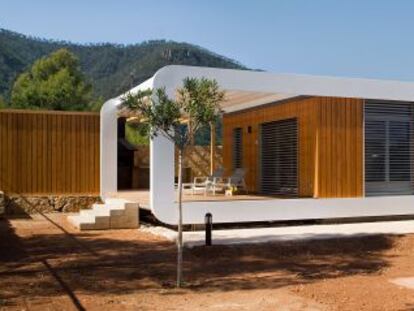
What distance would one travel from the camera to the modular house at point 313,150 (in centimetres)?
1316

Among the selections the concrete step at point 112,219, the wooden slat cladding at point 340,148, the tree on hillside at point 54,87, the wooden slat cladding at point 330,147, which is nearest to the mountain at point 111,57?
the tree on hillside at point 54,87

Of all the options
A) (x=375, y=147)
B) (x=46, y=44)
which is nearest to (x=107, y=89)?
(x=46, y=44)

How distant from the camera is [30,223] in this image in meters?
15.2

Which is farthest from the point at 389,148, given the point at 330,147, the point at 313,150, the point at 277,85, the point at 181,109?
the point at 181,109

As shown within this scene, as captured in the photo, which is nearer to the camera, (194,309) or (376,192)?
(194,309)

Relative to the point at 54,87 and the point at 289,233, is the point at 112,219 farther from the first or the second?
the point at 54,87

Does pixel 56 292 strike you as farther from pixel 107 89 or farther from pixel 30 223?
pixel 107 89

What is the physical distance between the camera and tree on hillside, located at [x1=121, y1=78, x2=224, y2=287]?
7922 millimetres

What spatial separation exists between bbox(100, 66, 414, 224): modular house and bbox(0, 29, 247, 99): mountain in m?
36.3

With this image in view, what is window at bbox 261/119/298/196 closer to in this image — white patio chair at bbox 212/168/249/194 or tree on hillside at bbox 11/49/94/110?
white patio chair at bbox 212/168/249/194

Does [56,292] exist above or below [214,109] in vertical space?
below

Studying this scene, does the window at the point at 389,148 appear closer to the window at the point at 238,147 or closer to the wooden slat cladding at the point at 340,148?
the wooden slat cladding at the point at 340,148

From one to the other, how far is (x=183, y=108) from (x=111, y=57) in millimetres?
56132

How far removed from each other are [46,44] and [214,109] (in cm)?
5589
